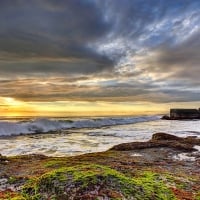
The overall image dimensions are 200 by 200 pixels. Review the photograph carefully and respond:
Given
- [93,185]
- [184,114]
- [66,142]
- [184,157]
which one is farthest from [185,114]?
[93,185]

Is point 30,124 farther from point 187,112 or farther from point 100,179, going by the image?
point 187,112

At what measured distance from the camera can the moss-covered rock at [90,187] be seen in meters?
5.32

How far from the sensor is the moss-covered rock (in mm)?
5324

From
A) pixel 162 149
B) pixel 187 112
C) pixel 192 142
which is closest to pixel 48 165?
pixel 162 149

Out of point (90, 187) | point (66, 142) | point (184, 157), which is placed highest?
point (90, 187)

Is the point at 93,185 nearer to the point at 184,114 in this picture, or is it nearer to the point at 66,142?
the point at 66,142

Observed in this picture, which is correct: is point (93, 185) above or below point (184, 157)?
above

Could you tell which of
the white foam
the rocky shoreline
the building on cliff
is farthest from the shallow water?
the building on cliff

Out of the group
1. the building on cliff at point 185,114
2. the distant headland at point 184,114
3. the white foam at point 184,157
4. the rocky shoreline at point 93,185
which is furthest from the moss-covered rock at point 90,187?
the building on cliff at point 185,114

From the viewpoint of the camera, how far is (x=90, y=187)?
5.45 m

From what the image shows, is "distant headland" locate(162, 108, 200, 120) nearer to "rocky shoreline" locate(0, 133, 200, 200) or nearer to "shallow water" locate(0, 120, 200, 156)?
"shallow water" locate(0, 120, 200, 156)

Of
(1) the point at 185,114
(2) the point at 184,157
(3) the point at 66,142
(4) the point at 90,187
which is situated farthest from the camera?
(1) the point at 185,114

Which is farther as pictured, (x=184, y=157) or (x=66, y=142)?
(x=66, y=142)

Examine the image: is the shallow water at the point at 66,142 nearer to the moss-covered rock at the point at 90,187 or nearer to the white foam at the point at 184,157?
the white foam at the point at 184,157
